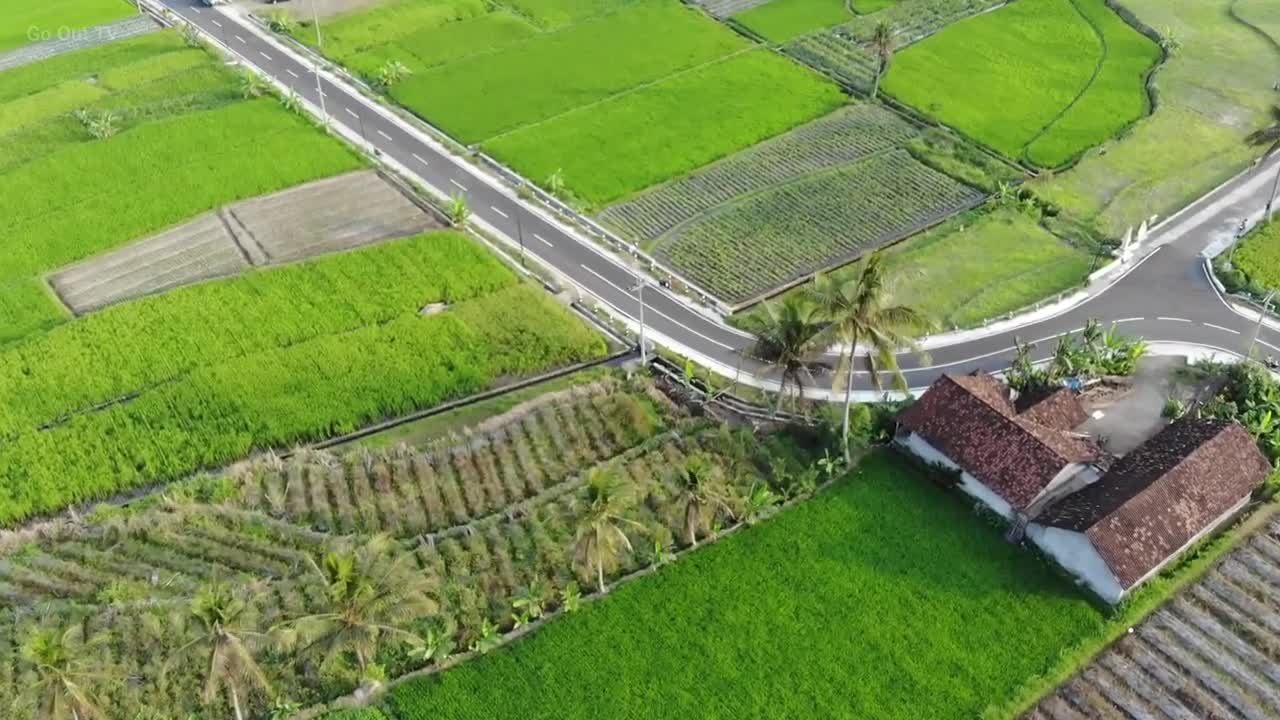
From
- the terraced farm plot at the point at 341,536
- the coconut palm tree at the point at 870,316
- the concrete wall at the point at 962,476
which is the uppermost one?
the coconut palm tree at the point at 870,316

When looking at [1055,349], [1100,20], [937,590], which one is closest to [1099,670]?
[937,590]

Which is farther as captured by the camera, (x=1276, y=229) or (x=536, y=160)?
(x=536, y=160)

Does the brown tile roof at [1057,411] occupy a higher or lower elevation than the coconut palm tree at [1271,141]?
lower

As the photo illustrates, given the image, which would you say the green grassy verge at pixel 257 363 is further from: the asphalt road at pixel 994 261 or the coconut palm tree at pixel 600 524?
the coconut palm tree at pixel 600 524

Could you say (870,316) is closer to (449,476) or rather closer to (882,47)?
(449,476)

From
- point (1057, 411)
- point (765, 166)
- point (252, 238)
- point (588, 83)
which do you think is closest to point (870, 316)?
point (1057, 411)

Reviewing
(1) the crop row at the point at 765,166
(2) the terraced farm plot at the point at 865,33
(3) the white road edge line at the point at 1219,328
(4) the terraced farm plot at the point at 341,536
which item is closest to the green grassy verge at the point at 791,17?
(2) the terraced farm plot at the point at 865,33

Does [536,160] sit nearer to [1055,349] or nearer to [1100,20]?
[1055,349]
